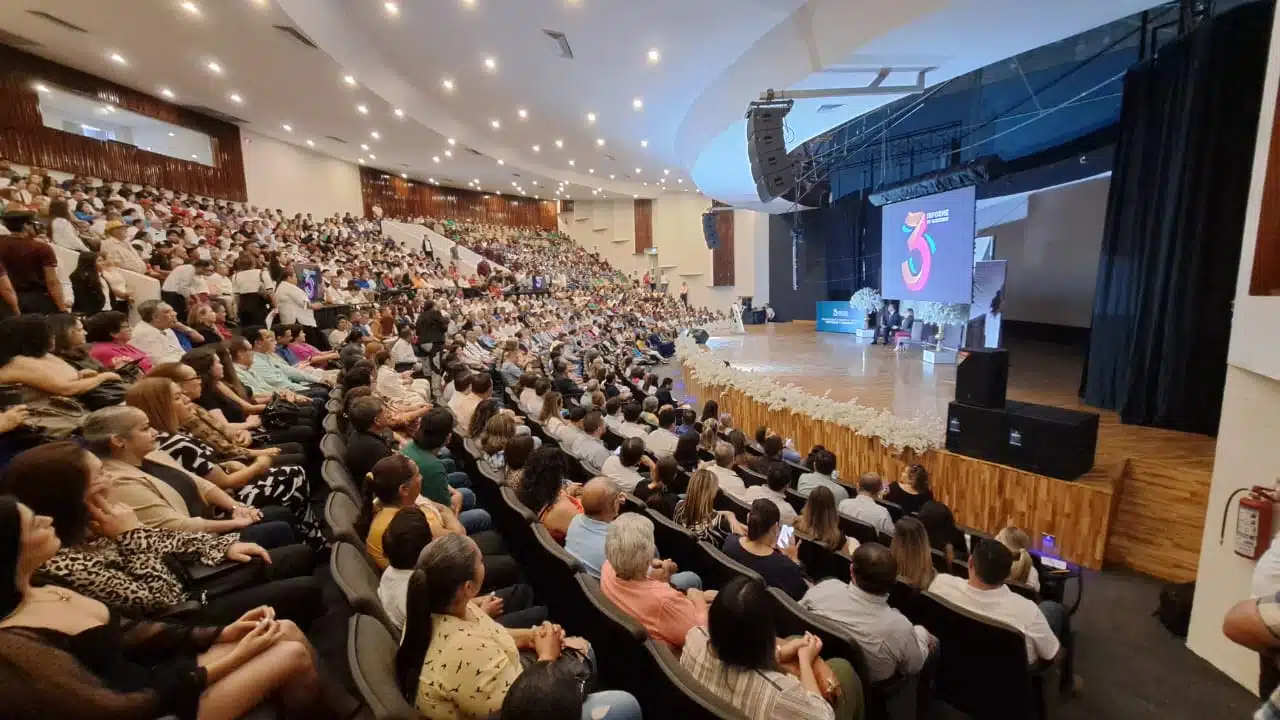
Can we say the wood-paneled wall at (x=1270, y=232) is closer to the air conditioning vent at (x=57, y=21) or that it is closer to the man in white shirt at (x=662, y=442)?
the man in white shirt at (x=662, y=442)

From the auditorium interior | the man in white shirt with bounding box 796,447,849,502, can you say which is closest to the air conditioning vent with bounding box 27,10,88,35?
the auditorium interior

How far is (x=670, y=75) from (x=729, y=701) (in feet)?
31.0

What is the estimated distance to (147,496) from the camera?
200 centimetres

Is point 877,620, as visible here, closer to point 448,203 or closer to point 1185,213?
point 1185,213

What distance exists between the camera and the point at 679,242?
25.7 meters

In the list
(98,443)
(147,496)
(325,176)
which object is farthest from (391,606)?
(325,176)

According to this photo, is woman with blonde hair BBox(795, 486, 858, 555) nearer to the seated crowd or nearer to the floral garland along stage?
the seated crowd

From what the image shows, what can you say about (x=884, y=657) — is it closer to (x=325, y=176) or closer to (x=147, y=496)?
(x=147, y=496)

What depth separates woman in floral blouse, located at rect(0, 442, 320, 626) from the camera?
4.86 feet

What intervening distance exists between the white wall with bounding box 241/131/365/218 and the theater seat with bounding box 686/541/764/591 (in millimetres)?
16882

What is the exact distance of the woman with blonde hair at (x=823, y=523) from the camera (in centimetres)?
286

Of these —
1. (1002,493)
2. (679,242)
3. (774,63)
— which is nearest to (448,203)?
(679,242)

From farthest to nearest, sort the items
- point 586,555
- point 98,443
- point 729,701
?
point 586,555 → point 98,443 → point 729,701

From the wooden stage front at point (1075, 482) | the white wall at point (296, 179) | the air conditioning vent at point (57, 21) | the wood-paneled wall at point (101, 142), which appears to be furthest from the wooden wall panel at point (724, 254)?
the air conditioning vent at point (57, 21)
